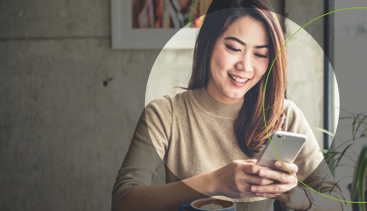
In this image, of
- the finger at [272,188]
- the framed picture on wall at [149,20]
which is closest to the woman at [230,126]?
the finger at [272,188]

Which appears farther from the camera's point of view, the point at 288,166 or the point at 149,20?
the point at 149,20

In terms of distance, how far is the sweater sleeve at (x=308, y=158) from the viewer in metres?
0.47

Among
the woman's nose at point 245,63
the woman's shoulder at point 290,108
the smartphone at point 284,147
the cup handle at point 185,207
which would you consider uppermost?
the woman's nose at point 245,63

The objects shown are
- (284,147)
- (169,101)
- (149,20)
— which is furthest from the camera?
(149,20)

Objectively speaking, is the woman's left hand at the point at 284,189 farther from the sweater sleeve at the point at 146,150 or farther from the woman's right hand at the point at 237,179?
the sweater sleeve at the point at 146,150

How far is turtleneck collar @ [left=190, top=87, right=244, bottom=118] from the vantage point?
19.8 inches

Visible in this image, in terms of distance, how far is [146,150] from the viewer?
0.60 meters

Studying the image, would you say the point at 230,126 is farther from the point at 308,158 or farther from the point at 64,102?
the point at 64,102

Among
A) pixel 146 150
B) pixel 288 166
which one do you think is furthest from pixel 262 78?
pixel 146 150

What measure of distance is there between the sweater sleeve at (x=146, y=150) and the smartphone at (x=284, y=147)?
0.71 ft

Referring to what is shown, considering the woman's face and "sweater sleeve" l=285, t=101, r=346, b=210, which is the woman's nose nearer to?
the woman's face

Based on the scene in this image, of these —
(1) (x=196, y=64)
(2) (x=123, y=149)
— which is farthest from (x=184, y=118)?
(2) (x=123, y=149)

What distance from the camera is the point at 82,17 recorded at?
1.08 metres

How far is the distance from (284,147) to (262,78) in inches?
5.0
